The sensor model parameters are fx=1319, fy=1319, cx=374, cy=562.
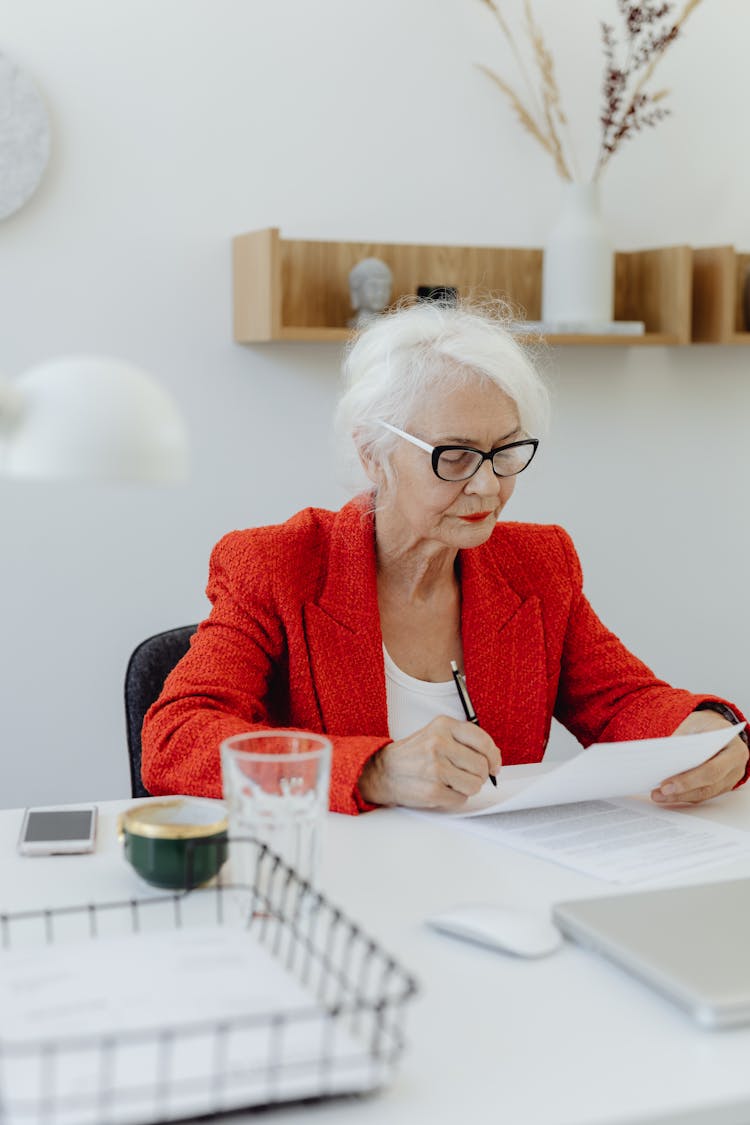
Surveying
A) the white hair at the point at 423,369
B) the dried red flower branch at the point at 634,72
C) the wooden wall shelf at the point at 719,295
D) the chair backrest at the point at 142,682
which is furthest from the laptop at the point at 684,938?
the dried red flower branch at the point at 634,72

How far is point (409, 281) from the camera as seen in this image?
292 centimetres

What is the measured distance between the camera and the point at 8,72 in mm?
2545

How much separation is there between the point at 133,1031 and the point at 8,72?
7.09 feet

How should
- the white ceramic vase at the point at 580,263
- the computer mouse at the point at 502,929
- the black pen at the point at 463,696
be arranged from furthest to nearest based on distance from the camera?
the white ceramic vase at the point at 580,263, the black pen at the point at 463,696, the computer mouse at the point at 502,929

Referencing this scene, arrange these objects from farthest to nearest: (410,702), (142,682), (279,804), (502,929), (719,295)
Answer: (719,295) < (142,682) < (410,702) < (279,804) < (502,929)

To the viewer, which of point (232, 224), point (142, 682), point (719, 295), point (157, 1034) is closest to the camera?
point (157, 1034)

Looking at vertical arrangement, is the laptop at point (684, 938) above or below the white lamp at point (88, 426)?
below

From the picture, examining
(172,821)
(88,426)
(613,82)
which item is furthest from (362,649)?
(613,82)

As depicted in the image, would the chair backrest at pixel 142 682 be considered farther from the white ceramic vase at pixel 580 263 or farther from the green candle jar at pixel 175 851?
the white ceramic vase at pixel 580 263

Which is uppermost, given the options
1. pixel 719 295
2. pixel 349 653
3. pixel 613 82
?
pixel 613 82

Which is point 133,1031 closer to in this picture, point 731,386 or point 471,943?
point 471,943

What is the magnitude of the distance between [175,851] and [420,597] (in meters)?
0.85

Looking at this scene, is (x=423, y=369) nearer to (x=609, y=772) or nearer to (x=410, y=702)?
(x=410, y=702)

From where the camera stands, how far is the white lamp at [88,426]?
856 mm
